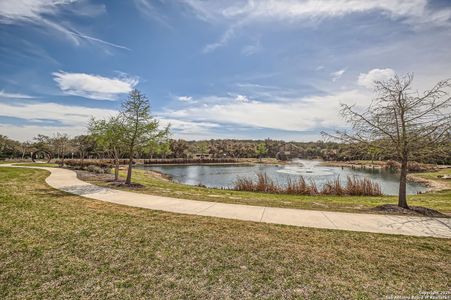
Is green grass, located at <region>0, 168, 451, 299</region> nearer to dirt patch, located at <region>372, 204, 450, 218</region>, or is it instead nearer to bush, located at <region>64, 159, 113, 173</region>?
dirt patch, located at <region>372, 204, 450, 218</region>

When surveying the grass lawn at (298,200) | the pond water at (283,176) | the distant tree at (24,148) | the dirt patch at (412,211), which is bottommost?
the pond water at (283,176)

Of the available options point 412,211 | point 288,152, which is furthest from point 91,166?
point 288,152

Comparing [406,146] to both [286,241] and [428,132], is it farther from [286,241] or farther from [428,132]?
[286,241]

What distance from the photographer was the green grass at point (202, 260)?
3.05 meters

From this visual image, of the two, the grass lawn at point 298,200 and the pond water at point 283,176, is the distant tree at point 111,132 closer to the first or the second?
the grass lawn at point 298,200

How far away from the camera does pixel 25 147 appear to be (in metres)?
40.9

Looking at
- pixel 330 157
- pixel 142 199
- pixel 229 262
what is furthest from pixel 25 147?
pixel 330 157

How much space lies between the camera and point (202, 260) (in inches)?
150

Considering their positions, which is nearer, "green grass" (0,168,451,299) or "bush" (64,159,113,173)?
"green grass" (0,168,451,299)

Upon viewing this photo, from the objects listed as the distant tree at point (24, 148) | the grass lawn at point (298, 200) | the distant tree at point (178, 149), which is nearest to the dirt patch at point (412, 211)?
the grass lawn at point (298, 200)

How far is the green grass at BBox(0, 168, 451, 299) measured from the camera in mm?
3049

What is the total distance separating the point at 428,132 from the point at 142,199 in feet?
31.1

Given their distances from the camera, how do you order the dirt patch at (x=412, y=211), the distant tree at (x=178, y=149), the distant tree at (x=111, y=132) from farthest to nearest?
the distant tree at (x=178, y=149)
the distant tree at (x=111, y=132)
the dirt patch at (x=412, y=211)

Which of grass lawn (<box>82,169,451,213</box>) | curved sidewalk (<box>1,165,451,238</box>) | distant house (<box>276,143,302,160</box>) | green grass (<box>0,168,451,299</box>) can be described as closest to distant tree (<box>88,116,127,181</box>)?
grass lawn (<box>82,169,451,213</box>)
